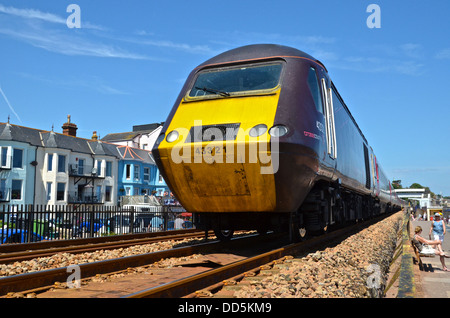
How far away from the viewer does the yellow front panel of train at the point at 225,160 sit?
6719 mm

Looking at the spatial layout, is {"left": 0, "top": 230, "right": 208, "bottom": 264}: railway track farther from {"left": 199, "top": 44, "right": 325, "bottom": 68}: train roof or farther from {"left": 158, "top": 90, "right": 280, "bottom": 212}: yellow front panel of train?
{"left": 199, "top": 44, "right": 325, "bottom": 68}: train roof

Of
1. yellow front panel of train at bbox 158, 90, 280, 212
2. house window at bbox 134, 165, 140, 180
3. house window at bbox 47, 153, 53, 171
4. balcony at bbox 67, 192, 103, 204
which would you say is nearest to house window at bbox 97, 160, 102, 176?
balcony at bbox 67, 192, 103, 204

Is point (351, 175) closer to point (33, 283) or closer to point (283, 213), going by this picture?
point (283, 213)

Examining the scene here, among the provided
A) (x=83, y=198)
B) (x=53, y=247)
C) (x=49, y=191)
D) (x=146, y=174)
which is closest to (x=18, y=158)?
(x=49, y=191)

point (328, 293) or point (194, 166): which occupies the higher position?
point (194, 166)

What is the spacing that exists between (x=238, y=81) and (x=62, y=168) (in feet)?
121

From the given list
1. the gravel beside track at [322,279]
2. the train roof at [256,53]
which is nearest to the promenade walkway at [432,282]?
the gravel beside track at [322,279]

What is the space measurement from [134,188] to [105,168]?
5.13 metres

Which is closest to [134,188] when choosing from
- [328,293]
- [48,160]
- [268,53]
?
[48,160]

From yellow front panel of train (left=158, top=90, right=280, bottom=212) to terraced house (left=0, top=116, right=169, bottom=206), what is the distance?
109ft

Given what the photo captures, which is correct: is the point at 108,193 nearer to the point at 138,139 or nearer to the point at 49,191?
the point at 49,191

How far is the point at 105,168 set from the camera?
45875mm

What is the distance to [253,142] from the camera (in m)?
6.60

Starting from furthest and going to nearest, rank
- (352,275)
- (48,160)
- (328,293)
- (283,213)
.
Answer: (48,160) → (283,213) → (352,275) → (328,293)
